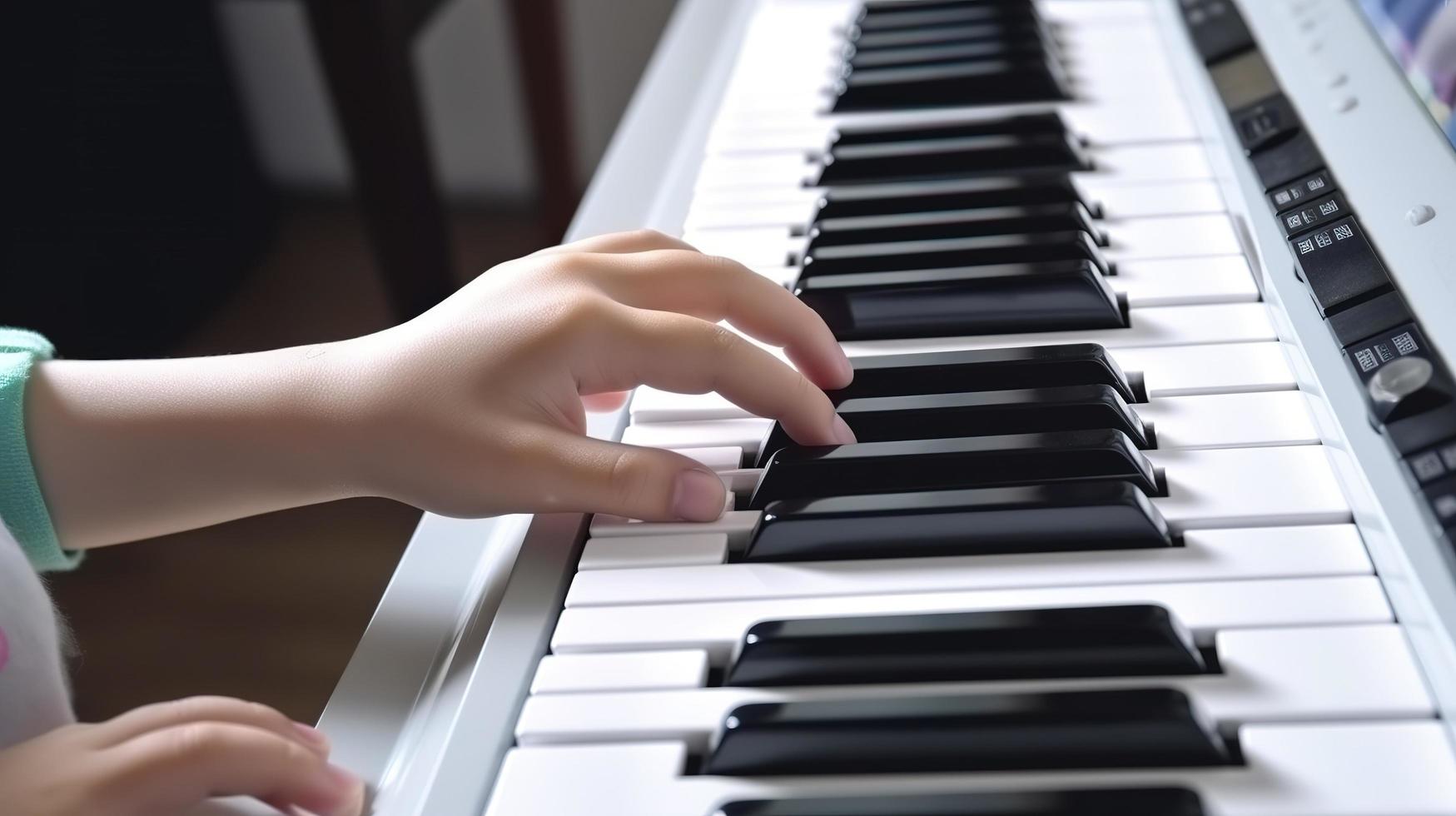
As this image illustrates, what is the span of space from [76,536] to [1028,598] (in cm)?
50

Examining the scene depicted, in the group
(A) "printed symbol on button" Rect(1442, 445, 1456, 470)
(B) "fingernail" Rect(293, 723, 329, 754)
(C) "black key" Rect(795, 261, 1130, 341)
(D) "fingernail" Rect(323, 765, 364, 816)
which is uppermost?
(A) "printed symbol on button" Rect(1442, 445, 1456, 470)

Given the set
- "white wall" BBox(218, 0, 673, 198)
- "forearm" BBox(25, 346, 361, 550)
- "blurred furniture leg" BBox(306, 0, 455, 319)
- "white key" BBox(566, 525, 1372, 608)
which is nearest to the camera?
"white key" BBox(566, 525, 1372, 608)

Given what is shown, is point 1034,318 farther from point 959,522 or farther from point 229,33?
point 229,33

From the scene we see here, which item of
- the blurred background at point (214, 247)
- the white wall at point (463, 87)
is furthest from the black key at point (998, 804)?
the white wall at point (463, 87)

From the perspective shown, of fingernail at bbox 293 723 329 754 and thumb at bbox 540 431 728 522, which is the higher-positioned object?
thumb at bbox 540 431 728 522

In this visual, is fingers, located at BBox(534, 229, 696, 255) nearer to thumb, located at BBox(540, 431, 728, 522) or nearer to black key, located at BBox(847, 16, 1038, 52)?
thumb, located at BBox(540, 431, 728, 522)

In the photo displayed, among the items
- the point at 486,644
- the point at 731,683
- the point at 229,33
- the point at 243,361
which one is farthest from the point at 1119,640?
the point at 229,33

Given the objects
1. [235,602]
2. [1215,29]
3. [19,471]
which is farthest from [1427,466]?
[235,602]

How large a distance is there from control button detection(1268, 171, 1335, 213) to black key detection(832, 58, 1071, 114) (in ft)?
0.90

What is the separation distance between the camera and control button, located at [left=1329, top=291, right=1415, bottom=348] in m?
0.62

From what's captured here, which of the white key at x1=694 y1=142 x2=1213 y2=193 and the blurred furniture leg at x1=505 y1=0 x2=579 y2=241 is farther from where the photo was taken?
the blurred furniture leg at x1=505 y1=0 x2=579 y2=241

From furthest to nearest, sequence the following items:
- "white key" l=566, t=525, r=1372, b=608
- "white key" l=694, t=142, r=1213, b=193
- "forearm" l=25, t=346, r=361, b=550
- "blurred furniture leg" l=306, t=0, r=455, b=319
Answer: "blurred furniture leg" l=306, t=0, r=455, b=319 < "white key" l=694, t=142, r=1213, b=193 < "forearm" l=25, t=346, r=361, b=550 < "white key" l=566, t=525, r=1372, b=608

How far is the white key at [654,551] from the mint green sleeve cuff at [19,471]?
303mm

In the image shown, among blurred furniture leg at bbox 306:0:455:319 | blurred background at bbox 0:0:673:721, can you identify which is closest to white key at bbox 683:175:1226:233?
blurred background at bbox 0:0:673:721
